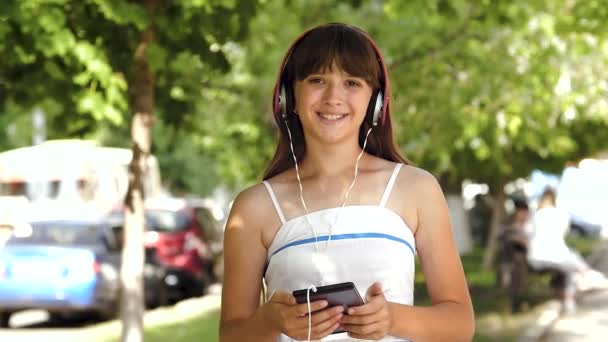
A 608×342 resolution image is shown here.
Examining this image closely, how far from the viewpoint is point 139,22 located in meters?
8.18

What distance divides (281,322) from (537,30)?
35.6 ft

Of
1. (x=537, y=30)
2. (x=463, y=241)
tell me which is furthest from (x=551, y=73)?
(x=463, y=241)

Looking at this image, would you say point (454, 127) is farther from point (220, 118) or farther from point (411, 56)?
point (220, 118)

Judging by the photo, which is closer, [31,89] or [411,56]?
[31,89]

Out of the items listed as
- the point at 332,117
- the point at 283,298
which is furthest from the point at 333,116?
the point at 283,298

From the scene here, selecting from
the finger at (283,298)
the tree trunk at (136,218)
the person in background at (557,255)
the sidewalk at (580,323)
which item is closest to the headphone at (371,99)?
the finger at (283,298)

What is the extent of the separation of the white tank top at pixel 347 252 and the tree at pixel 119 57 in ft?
16.1

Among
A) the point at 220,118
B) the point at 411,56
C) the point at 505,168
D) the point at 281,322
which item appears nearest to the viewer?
the point at 281,322

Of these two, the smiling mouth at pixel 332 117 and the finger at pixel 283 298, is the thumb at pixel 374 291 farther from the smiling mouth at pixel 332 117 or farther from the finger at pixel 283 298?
the smiling mouth at pixel 332 117

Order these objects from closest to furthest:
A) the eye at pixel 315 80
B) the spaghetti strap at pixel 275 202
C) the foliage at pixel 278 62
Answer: the spaghetti strap at pixel 275 202 → the eye at pixel 315 80 → the foliage at pixel 278 62

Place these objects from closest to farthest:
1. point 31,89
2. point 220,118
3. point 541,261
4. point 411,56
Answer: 1. point 31,89
2. point 411,56
3. point 541,261
4. point 220,118

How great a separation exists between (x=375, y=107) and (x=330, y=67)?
20cm

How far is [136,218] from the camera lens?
10.2 m

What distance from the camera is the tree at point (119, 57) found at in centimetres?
813
